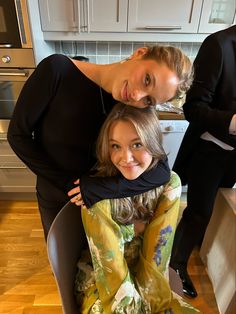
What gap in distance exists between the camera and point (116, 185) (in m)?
0.71

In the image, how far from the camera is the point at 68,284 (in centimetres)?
71

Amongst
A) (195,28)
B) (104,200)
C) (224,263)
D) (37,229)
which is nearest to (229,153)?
(104,200)

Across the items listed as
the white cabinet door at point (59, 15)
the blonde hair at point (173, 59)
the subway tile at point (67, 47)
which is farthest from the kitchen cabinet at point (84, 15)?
the blonde hair at point (173, 59)

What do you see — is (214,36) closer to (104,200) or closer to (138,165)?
(138,165)

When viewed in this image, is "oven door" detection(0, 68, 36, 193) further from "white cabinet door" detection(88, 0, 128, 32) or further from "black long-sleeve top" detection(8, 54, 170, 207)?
"black long-sleeve top" detection(8, 54, 170, 207)

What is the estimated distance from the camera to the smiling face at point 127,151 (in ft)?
2.22

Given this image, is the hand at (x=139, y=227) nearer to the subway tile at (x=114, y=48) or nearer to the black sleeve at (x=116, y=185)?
the black sleeve at (x=116, y=185)

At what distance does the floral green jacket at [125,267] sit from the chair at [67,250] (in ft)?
0.15

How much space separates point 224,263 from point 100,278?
1.43ft

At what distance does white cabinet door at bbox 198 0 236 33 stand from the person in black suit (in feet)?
2.60

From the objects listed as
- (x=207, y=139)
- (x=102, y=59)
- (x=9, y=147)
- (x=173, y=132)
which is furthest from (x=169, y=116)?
(x=9, y=147)

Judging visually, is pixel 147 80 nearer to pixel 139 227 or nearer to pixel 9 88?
pixel 139 227

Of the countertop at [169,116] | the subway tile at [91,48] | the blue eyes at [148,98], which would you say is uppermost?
the blue eyes at [148,98]

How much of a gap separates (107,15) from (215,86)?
38.6 inches
